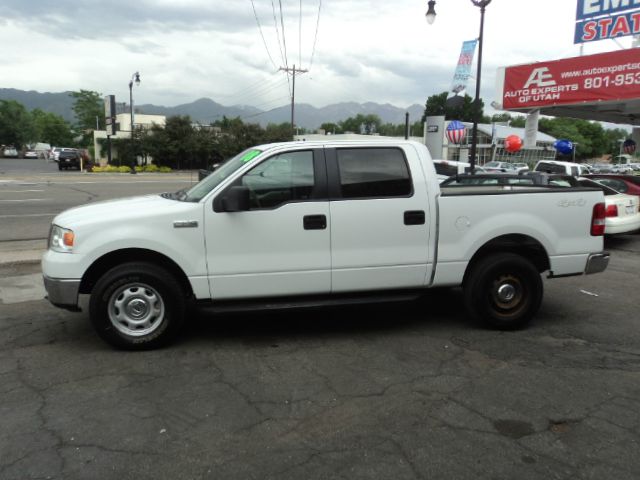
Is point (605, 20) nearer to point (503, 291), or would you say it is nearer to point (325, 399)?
point (503, 291)

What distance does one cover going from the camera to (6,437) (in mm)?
3227

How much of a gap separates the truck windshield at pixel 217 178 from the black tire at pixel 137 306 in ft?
2.54

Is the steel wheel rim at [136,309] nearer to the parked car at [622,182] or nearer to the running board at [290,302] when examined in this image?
the running board at [290,302]

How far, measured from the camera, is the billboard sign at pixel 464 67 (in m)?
31.2

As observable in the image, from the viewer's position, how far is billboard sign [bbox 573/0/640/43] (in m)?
14.2

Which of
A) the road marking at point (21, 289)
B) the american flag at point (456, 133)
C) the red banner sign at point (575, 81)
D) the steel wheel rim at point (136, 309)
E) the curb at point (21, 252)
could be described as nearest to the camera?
the steel wheel rim at point (136, 309)

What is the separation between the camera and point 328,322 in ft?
18.2

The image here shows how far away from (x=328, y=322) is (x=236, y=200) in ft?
6.08

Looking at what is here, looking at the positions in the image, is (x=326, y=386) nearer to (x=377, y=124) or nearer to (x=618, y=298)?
(x=618, y=298)

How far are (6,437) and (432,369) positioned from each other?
3.10 meters

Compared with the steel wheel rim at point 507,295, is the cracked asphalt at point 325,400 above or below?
below

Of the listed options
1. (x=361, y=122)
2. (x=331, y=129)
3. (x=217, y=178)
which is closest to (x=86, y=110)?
(x=331, y=129)

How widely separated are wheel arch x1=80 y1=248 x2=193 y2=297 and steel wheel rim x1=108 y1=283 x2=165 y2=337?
25cm

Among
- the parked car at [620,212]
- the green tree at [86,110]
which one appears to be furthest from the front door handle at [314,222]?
the green tree at [86,110]
